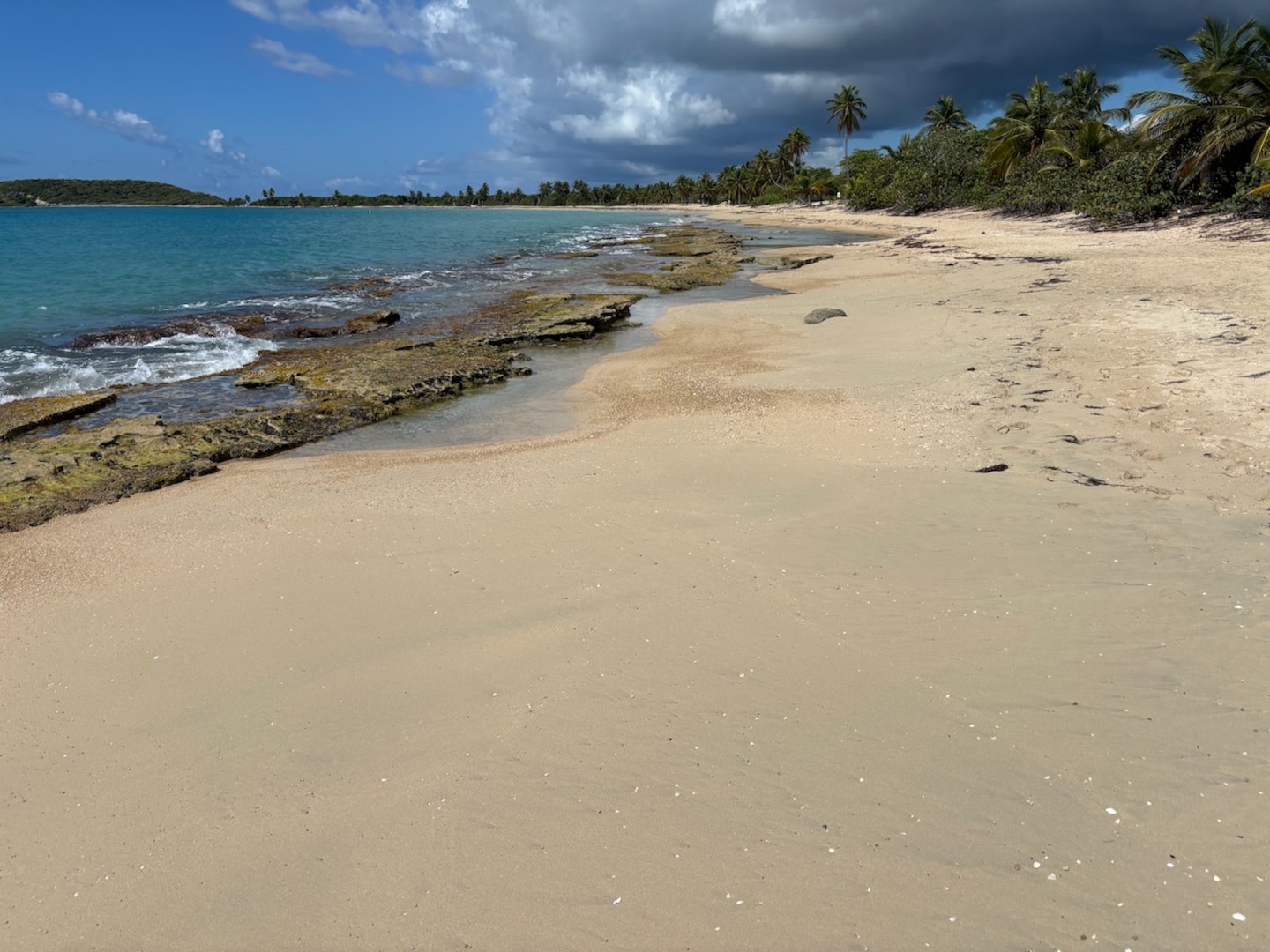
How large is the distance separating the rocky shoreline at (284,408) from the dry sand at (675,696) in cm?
86

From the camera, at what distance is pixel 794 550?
5938 mm

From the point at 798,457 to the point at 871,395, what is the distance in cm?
277

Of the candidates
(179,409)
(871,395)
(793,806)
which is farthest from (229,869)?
(179,409)

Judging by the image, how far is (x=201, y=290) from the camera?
2686 centimetres

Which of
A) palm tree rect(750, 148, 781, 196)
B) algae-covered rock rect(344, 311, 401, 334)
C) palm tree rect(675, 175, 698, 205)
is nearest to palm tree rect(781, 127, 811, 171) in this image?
palm tree rect(750, 148, 781, 196)

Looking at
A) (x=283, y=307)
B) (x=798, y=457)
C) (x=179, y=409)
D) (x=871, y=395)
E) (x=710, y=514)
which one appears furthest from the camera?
(x=283, y=307)

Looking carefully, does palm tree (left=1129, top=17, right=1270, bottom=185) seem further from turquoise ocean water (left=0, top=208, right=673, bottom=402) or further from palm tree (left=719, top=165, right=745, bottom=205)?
palm tree (left=719, top=165, right=745, bottom=205)

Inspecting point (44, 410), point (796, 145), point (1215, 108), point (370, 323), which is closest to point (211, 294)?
point (370, 323)

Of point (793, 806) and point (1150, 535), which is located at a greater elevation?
point (1150, 535)

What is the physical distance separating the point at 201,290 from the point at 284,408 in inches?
779

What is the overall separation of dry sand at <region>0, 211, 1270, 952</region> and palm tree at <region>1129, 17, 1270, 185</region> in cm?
2229

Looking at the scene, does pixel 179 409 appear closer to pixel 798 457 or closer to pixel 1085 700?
pixel 798 457

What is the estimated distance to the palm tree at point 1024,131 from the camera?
4606 centimetres

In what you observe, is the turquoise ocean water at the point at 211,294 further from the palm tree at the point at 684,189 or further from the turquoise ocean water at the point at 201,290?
the palm tree at the point at 684,189
